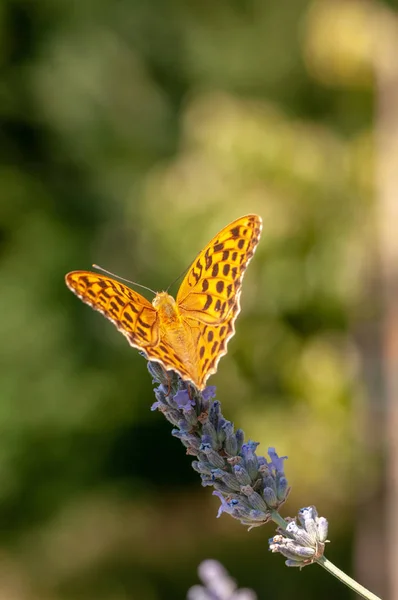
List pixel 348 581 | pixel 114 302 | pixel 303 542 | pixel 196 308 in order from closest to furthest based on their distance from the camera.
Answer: pixel 348 581 < pixel 303 542 < pixel 114 302 < pixel 196 308

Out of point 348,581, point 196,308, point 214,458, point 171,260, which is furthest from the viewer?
point 171,260

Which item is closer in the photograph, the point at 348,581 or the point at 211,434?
the point at 348,581

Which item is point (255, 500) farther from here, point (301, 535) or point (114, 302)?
point (114, 302)

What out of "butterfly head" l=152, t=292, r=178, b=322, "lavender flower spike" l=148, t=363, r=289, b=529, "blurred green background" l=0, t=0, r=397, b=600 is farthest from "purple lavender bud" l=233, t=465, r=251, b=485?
"blurred green background" l=0, t=0, r=397, b=600

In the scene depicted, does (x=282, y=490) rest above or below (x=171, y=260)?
below

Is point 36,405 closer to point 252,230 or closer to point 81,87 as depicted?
point 81,87

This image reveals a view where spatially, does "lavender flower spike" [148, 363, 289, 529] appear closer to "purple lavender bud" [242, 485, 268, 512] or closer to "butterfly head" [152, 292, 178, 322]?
"purple lavender bud" [242, 485, 268, 512]

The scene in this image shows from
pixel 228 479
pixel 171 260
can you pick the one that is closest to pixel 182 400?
pixel 228 479
